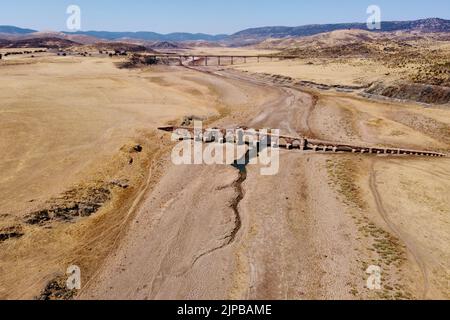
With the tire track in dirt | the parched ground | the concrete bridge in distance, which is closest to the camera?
the parched ground

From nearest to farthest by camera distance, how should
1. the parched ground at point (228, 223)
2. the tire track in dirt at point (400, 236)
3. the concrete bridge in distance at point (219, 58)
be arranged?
the parched ground at point (228, 223), the tire track in dirt at point (400, 236), the concrete bridge in distance at point (219, 58)

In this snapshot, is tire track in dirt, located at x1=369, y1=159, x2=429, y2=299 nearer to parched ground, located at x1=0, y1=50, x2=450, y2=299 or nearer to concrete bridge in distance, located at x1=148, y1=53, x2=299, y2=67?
parched ground, located at x1=0, y1=50, x2=450, y2=299

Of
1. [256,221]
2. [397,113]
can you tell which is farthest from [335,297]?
[397,113]

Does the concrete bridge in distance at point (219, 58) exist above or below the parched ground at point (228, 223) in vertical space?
above

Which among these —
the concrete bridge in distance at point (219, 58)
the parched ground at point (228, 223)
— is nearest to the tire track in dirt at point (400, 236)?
the parched ground at point (228, 223)

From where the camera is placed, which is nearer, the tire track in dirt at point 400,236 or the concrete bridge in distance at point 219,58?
the tire track in dirt at point 400,236

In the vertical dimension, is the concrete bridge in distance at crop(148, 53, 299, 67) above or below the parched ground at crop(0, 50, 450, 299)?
above

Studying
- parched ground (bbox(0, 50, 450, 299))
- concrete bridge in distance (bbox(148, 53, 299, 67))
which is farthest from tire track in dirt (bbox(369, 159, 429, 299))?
concrete bridge in distance (bbox(148, 53, 299, 67))

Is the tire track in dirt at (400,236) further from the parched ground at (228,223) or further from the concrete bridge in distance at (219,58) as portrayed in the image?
the concrete bridge in distance at (219,58)

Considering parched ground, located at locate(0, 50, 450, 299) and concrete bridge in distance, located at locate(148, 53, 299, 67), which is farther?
concrete bridge in distance, located at locate(148, 53, 299, 67)
